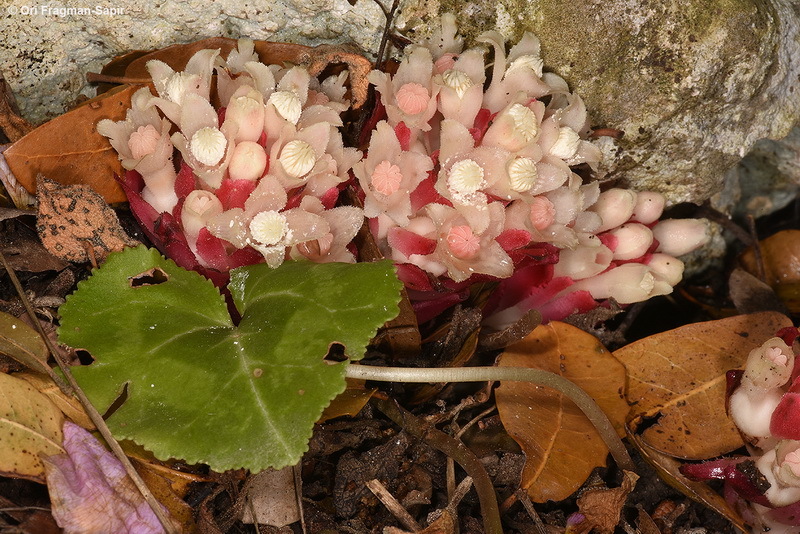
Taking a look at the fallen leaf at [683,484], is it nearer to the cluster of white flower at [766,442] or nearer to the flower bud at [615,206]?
the cluster of white flower at [766,442]

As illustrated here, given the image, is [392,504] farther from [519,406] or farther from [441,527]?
[519,406]

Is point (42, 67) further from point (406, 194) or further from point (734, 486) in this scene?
point (734, 486)

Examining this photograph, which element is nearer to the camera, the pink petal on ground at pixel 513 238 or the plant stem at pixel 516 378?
the plant stem at pixel 516 378

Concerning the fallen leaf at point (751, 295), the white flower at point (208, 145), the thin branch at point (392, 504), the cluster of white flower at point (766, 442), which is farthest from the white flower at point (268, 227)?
the fallen leaf at point (751, 295)

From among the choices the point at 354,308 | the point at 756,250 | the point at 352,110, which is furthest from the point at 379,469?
the point at 756,250

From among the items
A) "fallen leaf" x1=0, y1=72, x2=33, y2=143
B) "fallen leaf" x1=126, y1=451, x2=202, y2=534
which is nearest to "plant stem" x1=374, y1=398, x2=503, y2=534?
"fallen leaf" x1=126, y1=451, x2=202, y2=534

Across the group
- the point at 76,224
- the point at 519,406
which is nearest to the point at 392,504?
the point at 519,406

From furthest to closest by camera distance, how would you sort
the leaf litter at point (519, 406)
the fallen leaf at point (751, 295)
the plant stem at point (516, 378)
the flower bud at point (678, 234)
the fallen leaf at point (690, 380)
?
the fallen leaf at point (751, 295)
the flower bud at point (678, 234)
the fallen leaf at point (690, 380)
the leaf litter at point (519, 406)
the plant stem at point (516, 378)
